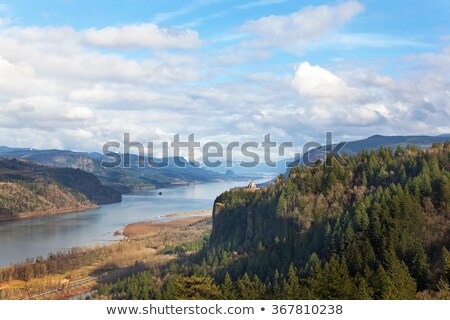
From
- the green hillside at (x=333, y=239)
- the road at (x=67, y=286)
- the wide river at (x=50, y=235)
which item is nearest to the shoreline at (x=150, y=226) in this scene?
the wide river at (x=50, y=235)

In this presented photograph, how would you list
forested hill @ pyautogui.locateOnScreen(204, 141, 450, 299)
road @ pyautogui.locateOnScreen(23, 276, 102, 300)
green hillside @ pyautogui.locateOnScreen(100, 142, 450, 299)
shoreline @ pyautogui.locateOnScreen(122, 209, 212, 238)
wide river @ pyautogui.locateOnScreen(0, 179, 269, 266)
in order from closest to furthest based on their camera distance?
green hillside @ pyautogui.locateOnScreen(100, 142, 450, 299), forested hill @ pyautogui.locateOnScreen(204, 141, 450, 299), road @ pyautogui.locateOnScreen(23, 276, 102, 300), wide river @ pyautogui.locateOnScreen(0, 179, 269, 266), shoreline @ pyautogui.locateOnScreen(122, 209, 212, 238)

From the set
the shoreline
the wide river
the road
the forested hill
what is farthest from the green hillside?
the shoreline

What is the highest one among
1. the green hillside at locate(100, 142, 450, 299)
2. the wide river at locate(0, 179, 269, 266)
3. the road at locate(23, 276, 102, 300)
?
the green hillside at locate(100, 142, 450, 299)

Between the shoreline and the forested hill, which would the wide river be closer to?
the shoreline

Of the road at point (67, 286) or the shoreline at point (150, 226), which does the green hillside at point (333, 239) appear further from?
the shoreline at point (150, 226)

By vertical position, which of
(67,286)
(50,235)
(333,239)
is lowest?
(50,235)

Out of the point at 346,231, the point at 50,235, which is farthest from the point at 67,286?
the point at 50,235

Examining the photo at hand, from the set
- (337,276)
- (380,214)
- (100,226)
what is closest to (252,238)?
(380,214)

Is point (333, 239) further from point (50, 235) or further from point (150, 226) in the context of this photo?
point (150, 226)
